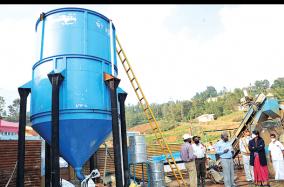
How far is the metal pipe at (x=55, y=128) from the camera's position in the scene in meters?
5.40

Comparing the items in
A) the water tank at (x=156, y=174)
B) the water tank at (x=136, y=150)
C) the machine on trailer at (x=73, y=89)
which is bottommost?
the water tank at (x=156, y=174)

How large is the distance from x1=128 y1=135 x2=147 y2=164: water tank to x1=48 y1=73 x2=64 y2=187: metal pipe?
12.6ft

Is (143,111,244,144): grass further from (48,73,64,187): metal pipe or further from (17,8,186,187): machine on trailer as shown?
(48,73,64,187): metal pipe

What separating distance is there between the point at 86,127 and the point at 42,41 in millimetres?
2410

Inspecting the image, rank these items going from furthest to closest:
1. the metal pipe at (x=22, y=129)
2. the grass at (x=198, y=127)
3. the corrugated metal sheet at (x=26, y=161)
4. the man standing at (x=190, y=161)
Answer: the grass at (x=198, y=127)
the corrugated metal sheet at (x=26, y=161)
the man standing at (x=190, y=161)
the metal pipe at (x=22, y=129)

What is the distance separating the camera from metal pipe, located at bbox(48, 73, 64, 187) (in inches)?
213

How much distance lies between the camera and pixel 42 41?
6586mm

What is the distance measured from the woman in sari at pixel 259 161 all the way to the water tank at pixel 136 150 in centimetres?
352

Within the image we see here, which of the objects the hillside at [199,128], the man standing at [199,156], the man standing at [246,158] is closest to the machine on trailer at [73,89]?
the man standing at [199,156]

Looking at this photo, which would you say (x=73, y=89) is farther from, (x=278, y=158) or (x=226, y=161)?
(x=278, y=158)

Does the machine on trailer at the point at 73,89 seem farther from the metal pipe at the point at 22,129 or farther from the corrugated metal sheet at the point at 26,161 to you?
the corrugated metal sheet at the point at 26,161

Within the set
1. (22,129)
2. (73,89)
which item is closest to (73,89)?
(73,89)

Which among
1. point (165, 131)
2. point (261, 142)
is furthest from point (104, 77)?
point (165, 131)

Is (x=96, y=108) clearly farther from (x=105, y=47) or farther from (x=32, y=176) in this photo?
(x=32, y=176)
